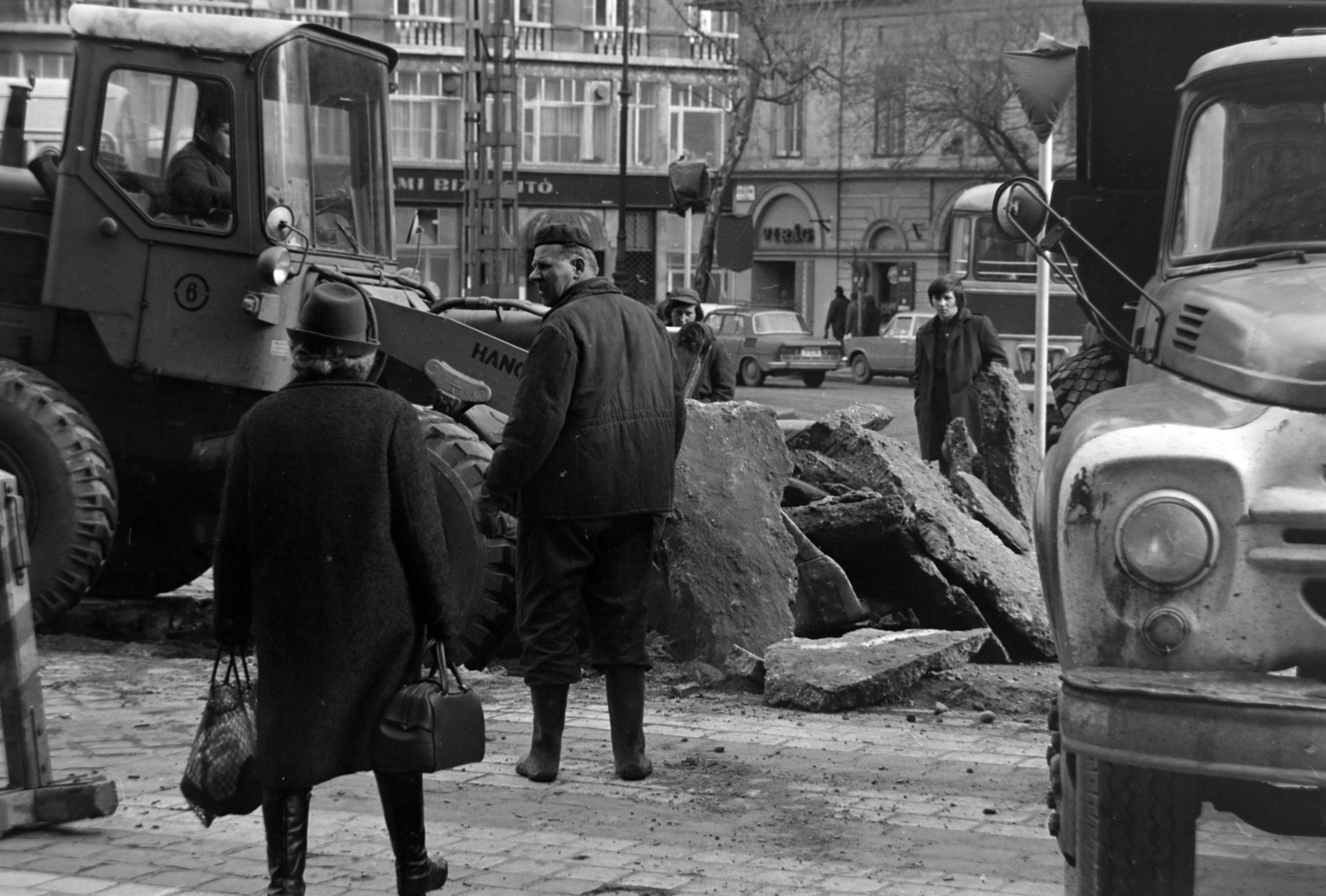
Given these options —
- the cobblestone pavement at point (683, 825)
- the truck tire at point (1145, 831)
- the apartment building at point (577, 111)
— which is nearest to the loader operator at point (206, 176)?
the cobblestone pavement at point (683, 825)

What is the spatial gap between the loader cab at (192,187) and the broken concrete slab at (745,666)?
9.36 feet

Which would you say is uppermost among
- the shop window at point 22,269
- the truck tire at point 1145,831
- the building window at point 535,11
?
the building window at point 535,11

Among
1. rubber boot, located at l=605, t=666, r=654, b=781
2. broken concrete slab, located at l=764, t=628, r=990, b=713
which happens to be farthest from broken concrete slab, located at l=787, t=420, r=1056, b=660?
rubber boot, located at l=605, t=666, r=654, b=781

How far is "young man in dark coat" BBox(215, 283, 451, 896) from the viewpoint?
4.62 metres

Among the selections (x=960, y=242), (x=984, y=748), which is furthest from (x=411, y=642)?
(x=960, y=242)

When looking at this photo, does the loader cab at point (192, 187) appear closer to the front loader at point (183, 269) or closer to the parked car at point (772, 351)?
the front loader at point (183, 269)

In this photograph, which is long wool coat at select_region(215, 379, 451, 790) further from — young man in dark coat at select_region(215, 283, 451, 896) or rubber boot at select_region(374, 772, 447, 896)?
rubber boot at select_region(374, 772, 447, 896)

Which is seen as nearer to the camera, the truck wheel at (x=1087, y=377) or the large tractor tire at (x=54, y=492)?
the truck wheel at (x=1087, y=377)

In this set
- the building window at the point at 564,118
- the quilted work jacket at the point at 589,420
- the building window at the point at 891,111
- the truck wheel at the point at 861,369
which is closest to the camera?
the quilted work jacket at the point at 589,420

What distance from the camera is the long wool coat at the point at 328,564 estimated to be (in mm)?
4625

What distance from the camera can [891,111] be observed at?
172 ft

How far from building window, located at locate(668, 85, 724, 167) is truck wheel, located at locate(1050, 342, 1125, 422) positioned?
5114 cm

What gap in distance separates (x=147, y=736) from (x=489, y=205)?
546 inches

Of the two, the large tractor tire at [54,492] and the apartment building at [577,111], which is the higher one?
the apartment building at [577,111]
